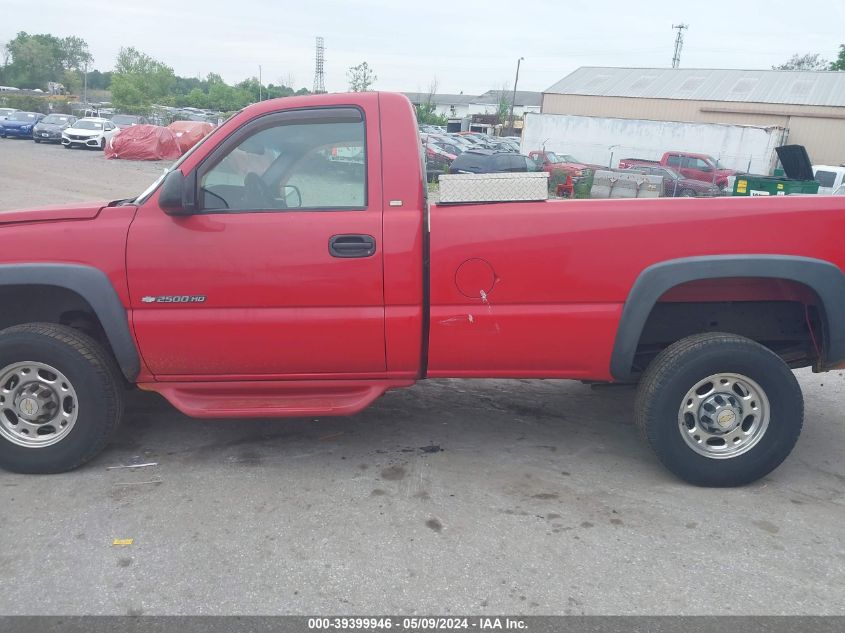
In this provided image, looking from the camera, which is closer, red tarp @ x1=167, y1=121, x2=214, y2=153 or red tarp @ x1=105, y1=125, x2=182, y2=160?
A: red tarp @ x1=105, y1=125, x2=182, y2=160

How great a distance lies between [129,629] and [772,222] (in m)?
3.45

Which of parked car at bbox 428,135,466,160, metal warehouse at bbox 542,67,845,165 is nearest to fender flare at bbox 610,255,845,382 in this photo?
parked car at bbox 428,135,466,160

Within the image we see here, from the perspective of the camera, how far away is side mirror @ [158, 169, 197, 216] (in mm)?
3578

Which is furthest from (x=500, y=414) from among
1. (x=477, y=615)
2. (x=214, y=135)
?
(x=214, y=135)

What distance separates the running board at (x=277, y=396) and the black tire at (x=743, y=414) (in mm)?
1345

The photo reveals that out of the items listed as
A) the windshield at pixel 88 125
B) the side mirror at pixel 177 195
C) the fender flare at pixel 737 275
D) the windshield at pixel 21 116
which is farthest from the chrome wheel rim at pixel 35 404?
the windshield at pixel 21 116

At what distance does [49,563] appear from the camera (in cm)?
309

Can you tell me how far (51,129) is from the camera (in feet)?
110

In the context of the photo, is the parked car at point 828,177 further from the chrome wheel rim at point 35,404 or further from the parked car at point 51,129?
the parked car at point 51,129

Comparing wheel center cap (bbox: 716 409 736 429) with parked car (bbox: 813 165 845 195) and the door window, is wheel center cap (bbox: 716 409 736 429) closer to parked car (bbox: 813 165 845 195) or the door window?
the door window

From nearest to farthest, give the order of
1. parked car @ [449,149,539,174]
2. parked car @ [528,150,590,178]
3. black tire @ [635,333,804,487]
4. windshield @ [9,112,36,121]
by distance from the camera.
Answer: black tire @ [635,333,804,487], parked car @ [449,149,539,174], parked car @ [528,150,590,178], windshield @ [9,112,36,121]

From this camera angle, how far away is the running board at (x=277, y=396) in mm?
3832

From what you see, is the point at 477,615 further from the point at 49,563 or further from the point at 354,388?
the point at 49,563

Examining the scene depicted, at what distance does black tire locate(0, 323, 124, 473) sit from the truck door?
0.29 m
